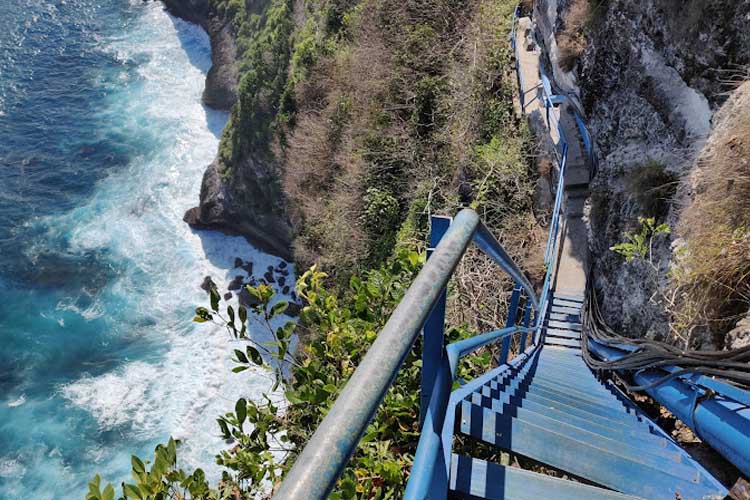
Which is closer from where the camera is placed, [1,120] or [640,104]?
[640,104]

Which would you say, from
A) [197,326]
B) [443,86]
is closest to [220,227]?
[197,326]

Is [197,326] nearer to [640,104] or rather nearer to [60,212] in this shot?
[60,212]

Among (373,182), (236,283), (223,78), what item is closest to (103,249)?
(236,283)

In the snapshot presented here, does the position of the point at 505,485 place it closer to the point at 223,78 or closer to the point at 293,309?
the point at 293,309

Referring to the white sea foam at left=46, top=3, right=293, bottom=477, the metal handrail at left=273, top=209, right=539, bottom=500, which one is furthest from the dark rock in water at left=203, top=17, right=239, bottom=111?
the metal handrail at left=273, top=209, right=539, bottom=500

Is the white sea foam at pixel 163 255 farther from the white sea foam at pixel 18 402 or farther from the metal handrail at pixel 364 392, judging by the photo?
the metal handrail at pixel 364 392
